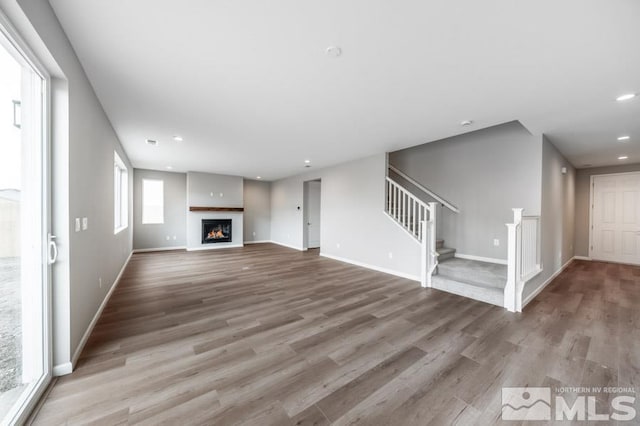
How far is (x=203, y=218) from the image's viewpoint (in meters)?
7.96

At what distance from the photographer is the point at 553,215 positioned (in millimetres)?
4258

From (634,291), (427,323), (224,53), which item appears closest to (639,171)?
(634,291)

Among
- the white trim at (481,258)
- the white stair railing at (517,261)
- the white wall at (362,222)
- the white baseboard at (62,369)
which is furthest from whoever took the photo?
the white wall at (362,222)

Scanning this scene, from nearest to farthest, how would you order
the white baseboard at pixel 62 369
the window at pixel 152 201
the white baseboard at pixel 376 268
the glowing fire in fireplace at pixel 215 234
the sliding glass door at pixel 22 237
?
1. the sliding glass door at pixel 22 237
2. the white baseboard at pixel 62 369
3. the white baseboard at pixel 376 268
4. the window at pixel 152 201
5. the glowing fire in fireplace at pixel 215 234

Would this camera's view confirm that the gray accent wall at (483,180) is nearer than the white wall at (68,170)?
No

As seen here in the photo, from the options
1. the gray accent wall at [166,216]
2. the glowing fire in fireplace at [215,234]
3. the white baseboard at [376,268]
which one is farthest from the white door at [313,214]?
the gray accent wall at [166,216]

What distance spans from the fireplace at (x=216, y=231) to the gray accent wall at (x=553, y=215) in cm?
798

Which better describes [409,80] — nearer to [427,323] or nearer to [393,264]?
[427,323]

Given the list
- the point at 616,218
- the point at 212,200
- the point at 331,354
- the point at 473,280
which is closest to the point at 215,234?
the point at 212,200

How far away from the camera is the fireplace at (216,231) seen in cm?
798
